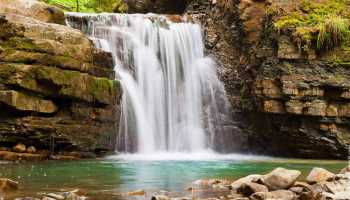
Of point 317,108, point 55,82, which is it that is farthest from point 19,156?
point 317,108

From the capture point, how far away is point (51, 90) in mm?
16641

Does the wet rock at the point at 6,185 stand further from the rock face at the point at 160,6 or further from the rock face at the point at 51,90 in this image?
the rock face at the point at 160,6

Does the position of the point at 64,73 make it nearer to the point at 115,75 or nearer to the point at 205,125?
the point at 115,75

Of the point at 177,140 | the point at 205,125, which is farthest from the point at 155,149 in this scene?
the point at 205,125

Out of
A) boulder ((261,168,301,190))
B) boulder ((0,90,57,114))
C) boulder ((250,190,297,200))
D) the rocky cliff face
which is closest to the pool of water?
boulder ((261,168,301,190))

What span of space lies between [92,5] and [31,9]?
16.1 m

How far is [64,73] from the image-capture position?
16703mm

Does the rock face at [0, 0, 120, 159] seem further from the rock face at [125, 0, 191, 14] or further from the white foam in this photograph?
the rock face at [125, 0, 191, 14]

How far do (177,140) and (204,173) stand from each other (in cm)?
871

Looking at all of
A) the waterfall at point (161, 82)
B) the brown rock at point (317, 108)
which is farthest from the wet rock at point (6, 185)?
the brown rock at point (317, 108)

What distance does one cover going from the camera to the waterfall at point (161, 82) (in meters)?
20.2

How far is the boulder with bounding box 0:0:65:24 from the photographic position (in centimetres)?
1853

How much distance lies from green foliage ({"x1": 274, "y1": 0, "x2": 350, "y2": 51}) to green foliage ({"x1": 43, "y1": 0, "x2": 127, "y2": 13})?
1446 centimetres

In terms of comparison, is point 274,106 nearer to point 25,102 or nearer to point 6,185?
point 25,102
